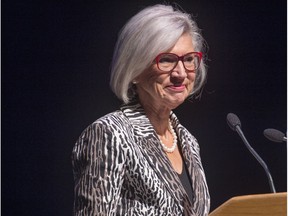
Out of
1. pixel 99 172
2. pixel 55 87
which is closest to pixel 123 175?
pixel 99 172

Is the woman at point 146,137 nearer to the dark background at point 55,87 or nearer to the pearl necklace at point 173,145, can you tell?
the pearl necklace at point 173,145

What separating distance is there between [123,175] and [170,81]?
30 centimetres

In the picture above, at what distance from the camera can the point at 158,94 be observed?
183 cm

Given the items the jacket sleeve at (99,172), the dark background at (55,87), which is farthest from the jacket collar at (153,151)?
the dark background at (55,87)

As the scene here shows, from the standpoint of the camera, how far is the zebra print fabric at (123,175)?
5.42ft

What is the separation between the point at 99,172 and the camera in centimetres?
166

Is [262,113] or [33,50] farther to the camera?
[262,113]

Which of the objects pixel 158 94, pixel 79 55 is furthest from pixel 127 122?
pixel 79 55

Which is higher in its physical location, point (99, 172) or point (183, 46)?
point (183, 46)

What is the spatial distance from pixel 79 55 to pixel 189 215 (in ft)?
3.39

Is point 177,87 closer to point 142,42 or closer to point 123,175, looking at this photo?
point 142,42

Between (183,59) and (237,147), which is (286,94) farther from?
(183,59)

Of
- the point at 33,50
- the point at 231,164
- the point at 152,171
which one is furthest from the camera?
the point at 231,164

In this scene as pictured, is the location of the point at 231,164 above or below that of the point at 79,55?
below
